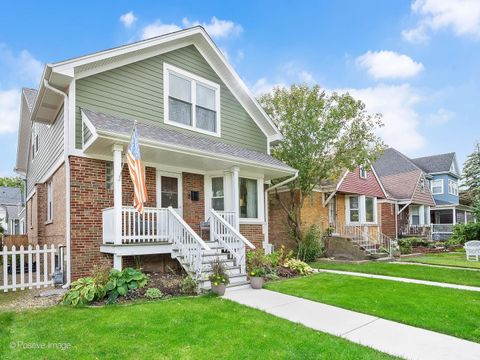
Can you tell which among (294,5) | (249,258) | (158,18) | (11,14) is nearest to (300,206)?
(249,258)

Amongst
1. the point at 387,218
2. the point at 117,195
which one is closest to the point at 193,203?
the point at 117,195

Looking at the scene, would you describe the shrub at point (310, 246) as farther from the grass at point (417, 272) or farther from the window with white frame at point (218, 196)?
the window with white frame at point (218, 196)

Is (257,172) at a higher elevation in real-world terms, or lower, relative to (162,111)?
lower

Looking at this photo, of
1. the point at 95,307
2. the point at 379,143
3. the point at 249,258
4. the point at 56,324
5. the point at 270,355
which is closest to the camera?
the point at 270,355

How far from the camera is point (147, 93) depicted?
1024 cm

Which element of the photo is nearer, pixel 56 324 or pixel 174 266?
pixel 56 324

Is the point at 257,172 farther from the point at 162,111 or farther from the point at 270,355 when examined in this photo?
the point at 270,355

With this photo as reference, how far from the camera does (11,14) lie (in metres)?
12.6

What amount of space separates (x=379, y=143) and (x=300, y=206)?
4270 mm

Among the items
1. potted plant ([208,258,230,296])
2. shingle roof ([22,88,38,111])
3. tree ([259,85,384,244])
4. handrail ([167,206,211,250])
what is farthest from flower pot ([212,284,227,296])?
shingle roof ([22,88,38,111])

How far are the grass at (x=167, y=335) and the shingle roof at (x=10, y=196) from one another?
34.7 metres

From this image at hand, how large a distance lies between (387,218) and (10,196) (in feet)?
122

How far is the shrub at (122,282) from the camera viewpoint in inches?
274

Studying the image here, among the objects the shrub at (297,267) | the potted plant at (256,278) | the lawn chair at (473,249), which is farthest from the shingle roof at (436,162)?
the potted plant at (256,278)
